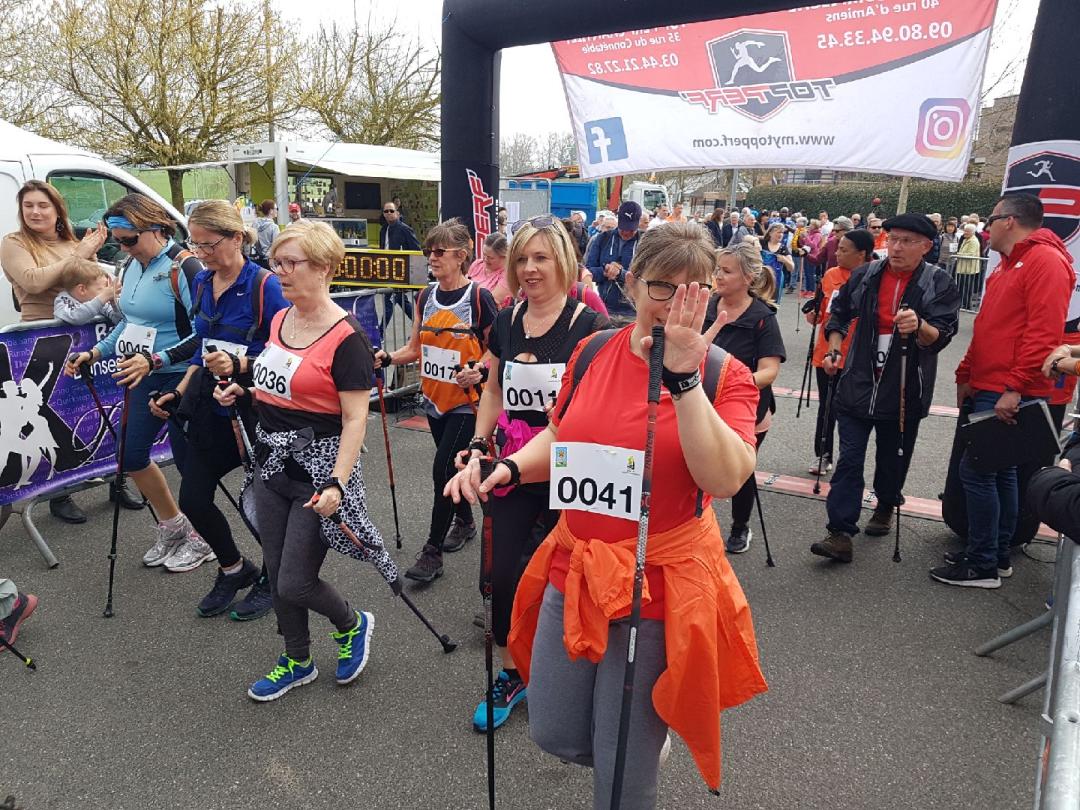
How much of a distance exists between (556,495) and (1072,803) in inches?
48.3

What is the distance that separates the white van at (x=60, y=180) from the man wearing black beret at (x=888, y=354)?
5165 millimetres

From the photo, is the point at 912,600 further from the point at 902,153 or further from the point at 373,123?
the point at 373,123

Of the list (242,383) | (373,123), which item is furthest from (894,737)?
(373,123)

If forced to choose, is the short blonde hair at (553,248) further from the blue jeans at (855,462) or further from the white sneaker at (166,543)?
the white sneaker at (166,543)

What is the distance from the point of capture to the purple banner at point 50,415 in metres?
4.32

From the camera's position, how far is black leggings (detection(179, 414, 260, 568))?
139 inches

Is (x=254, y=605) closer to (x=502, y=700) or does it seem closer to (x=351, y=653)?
(x=351, y=653)

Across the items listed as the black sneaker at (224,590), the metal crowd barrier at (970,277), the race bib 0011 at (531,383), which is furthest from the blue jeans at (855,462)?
the metal crowd barrier at (970,277)

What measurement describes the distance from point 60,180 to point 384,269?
2.88 m

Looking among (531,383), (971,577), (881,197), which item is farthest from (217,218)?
(881,197)

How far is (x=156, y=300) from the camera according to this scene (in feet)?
12.6

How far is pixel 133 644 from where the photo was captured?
11.4 feet

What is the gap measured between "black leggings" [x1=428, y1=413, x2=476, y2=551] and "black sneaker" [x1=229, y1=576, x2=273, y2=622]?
2.97 ft

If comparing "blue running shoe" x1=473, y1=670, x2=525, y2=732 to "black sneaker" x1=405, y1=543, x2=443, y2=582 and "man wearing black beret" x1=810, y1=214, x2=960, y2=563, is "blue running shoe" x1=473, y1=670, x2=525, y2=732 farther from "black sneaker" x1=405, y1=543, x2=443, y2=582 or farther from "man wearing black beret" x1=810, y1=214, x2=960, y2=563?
"man wearing black beret" x1=810, y1=214, x2=960, y2=563
